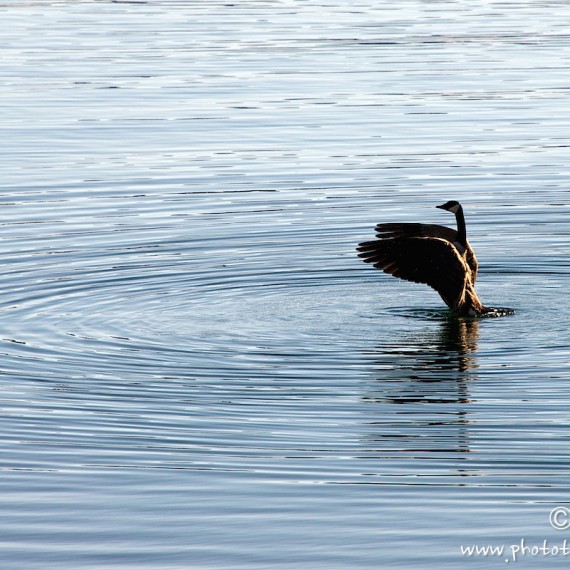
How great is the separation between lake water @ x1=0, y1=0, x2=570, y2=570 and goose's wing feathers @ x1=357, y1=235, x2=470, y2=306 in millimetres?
480

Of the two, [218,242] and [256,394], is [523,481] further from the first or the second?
[218,242]

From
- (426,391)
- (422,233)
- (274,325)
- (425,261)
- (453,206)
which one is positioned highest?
(453,206)

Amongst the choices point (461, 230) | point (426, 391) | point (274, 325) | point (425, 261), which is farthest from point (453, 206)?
point (426, 391)

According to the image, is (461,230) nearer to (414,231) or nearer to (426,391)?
(414,231)

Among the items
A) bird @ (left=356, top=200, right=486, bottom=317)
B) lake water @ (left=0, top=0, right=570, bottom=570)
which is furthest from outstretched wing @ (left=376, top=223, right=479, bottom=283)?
lake water @ (left=0, top=0, right=570, bottom=570)

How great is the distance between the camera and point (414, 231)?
16.4 m

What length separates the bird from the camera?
15.9 m

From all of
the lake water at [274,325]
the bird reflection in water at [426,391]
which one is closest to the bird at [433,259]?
the bird reflection in water at [426,391]

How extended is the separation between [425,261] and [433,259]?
0.12 meters

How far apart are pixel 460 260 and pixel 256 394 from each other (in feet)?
12.7

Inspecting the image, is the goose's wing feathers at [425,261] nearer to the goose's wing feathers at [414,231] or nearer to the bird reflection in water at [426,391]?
the goose's wing feathers at [414,231]

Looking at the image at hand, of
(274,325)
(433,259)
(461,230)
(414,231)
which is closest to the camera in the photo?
(274,325)

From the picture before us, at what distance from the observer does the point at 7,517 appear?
10.1 metres

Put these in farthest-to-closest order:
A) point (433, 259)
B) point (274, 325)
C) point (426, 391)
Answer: point (433, 259)
point (274, 325)
point (426, 391)
